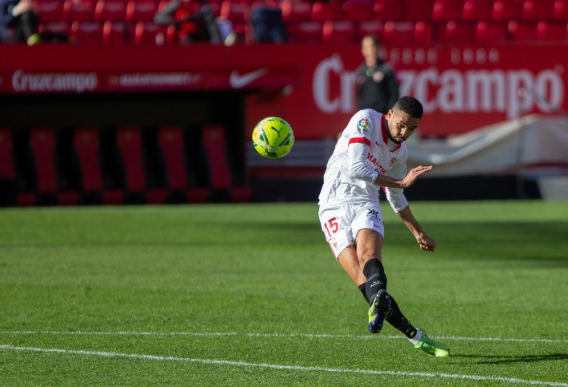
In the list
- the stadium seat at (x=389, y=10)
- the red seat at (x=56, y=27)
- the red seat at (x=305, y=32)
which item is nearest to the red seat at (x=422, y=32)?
the stadium seat at (x=389, y=10)

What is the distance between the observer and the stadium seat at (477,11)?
24.5m

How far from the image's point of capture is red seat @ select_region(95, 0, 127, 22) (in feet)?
76.4

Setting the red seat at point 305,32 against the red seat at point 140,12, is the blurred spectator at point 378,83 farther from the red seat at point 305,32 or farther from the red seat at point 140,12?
the red seat at point 140,12

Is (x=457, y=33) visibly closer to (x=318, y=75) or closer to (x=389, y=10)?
(x=389, y=10)

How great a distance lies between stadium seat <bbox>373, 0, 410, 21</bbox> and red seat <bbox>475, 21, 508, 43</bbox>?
1849 mm

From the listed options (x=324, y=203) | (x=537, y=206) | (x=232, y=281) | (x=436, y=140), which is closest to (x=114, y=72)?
(x=436, y=140)

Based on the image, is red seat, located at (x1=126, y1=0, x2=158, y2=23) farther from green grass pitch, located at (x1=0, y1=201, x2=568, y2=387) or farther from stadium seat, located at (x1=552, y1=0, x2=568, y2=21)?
stadium seat, located at (x1=552, y1=0, x2=568, y2=21)

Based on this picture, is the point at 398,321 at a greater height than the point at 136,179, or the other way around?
the point at 398,321

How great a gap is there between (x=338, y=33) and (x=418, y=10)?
9.51 ft

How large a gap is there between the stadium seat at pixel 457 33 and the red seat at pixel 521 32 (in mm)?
812

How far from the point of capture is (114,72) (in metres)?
19.2

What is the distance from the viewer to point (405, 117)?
7324mm

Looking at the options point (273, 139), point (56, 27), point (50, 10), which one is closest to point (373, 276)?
point (273, 139)

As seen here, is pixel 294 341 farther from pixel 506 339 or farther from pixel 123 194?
pixel 123 194
